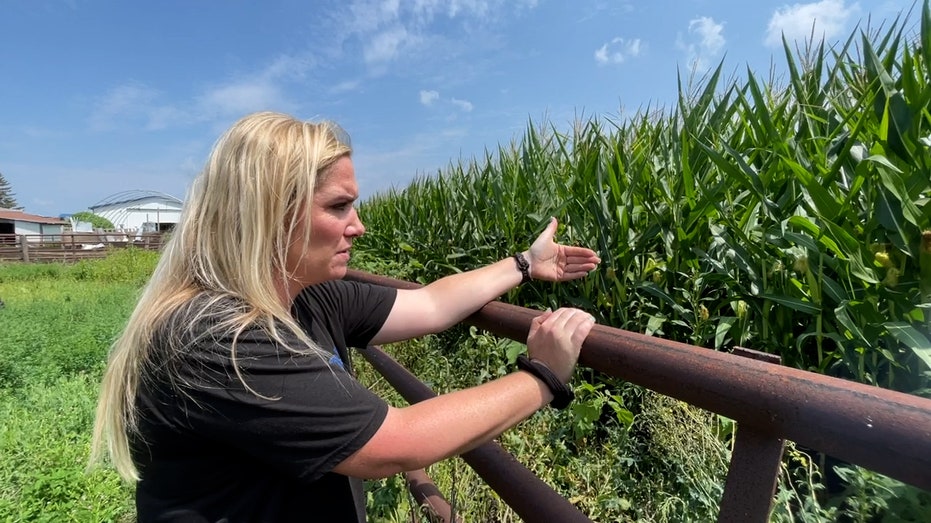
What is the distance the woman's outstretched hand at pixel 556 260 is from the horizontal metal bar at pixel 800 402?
98cm

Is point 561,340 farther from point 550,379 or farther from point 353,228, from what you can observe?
point 353,228

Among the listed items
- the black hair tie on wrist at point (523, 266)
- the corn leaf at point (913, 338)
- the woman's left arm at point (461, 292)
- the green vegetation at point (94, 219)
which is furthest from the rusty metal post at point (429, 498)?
the green vegetation at point (94, 219)

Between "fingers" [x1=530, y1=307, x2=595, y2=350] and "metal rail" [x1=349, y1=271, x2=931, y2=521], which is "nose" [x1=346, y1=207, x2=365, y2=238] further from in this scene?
"metal rail" [x1=349, y1=271, x2=931, y2=521]

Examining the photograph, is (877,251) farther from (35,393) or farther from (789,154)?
(35,393)

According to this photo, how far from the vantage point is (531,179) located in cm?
306

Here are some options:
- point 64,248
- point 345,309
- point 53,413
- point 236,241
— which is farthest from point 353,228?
point 64,248

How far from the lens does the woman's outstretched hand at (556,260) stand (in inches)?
72.1

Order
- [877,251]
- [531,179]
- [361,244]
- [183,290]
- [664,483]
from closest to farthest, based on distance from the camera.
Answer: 1. [183,290]
2. [877,251]
3. [664,483]
4. [531,179]
5. [361,244]

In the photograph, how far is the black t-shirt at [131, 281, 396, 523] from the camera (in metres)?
0.94

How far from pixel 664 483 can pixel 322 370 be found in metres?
1.34

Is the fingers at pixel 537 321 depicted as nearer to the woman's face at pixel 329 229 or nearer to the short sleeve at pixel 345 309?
the woman's face at pixel 329 229

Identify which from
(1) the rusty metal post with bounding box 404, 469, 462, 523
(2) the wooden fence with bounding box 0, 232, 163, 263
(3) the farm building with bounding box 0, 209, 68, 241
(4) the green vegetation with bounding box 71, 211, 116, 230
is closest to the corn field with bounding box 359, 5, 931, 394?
(1) the rusty metal post with bounding box 404, 469, 462, 523

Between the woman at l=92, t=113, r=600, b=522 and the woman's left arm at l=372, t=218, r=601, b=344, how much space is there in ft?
1.51

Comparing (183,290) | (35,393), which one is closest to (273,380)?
(183,290)
